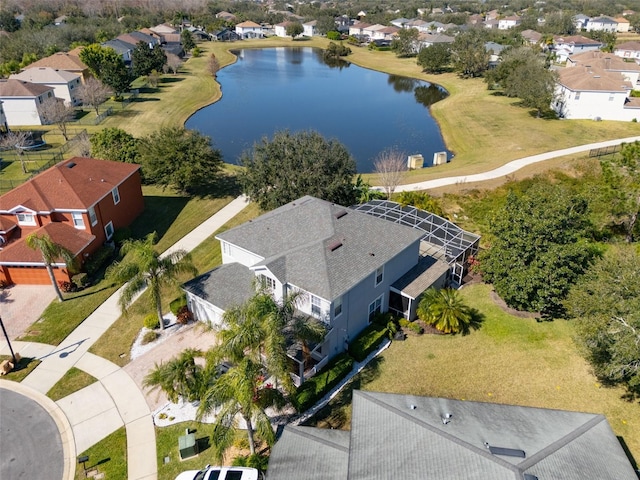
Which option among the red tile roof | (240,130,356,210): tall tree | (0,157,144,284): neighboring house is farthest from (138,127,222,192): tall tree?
the red tile roof

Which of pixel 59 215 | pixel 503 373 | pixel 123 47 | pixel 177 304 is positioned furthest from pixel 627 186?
pixel 123 47

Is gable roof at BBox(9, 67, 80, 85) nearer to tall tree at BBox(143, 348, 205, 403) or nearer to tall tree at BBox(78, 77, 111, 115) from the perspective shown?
tall tree at BBox(78, 77, 111, 115)

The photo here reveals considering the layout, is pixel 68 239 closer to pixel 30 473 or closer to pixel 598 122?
pixel 30 473

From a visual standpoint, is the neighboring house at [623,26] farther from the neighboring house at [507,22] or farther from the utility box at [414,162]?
the utility box at [414,162]

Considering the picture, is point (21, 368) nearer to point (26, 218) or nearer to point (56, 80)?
point (26, 218)

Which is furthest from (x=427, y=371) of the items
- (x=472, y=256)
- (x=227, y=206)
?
(x=227, y=206)
